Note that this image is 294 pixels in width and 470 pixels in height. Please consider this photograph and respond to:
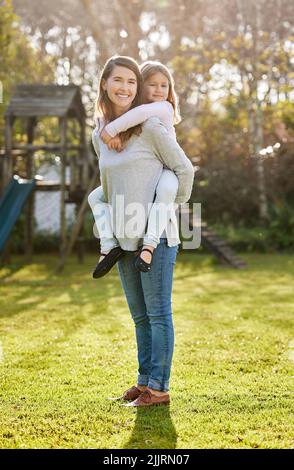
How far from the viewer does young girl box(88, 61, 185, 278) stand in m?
3.31

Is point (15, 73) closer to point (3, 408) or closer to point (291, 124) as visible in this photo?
point (291, 124)

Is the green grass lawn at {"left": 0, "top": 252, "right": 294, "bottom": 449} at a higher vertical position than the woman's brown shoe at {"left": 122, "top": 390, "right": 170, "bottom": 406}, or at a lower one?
lower

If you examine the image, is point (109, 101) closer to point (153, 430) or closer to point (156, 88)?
point (156, 88)

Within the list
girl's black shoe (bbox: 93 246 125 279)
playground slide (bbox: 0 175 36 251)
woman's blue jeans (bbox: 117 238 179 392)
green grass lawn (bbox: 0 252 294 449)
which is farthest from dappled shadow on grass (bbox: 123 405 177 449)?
playground slide (bbox: 0 175 36 251)

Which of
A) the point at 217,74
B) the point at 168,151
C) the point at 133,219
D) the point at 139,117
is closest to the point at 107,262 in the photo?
the point at 133,219

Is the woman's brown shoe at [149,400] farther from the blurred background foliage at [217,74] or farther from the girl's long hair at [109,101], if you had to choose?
the blurred background foliage at [217,74]

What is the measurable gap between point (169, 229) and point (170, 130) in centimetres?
50

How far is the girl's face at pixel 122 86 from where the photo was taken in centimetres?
340

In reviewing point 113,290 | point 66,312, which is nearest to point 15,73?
point 113,290

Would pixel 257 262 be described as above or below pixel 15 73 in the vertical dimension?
below

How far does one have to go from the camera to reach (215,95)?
59.6 ft

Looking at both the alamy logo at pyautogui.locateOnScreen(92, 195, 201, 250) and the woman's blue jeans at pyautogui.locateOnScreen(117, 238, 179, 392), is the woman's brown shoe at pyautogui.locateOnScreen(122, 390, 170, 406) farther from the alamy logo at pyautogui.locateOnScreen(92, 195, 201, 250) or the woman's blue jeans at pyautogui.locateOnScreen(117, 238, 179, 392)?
the alamy logo at pyautogui.locateOnScreen(92, 195, 201, 250)

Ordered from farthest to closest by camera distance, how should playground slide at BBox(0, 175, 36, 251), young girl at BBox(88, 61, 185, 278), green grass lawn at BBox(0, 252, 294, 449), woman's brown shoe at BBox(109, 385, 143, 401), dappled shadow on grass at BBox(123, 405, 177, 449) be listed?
playground slide at BBox(0, 175, 36, 251) → woman's brown shoe at BBox(109, 385, 143, 401) → young girl at BBox(88, 61, 185, 278) → green grass lawn at BBox(0, 252, 294, 449) → dappled shadow on grass at BBox(123, 405, 177, 449)
